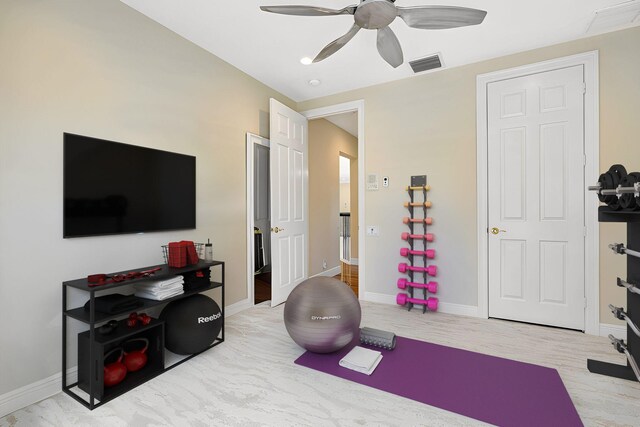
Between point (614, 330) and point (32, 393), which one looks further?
point (614, 330)

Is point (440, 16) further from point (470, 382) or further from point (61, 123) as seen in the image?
point (61, 123)

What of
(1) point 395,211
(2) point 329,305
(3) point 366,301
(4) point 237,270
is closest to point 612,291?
(1) point 395,211

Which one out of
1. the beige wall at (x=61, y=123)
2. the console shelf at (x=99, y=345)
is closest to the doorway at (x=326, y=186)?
the beige wall at (x=61, y=123)

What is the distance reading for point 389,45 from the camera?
223 centimetres

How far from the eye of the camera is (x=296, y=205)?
4133 millimetres

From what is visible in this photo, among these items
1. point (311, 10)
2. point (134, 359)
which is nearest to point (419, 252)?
point (311, 10)

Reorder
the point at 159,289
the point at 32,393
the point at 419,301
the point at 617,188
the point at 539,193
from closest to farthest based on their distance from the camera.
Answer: the point at 617,188
the point at 32,393
the point at 159,289
the point at 539,193
the point at 419,301

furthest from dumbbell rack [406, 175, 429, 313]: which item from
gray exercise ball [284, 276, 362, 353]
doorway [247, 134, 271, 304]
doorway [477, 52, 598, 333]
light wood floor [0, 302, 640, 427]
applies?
doorway [247, 134, 271, 304]

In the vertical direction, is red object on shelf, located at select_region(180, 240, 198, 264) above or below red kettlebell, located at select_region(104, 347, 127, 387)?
above

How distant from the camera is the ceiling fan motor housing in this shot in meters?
1.80

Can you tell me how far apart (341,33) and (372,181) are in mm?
1778

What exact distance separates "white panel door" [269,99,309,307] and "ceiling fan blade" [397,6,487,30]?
2099mm

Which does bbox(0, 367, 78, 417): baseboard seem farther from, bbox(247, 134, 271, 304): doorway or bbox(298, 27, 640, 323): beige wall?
bbox(298, 27, 640, 323): beige wall

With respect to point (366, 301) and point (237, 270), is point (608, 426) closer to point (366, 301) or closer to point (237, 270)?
point (366, 301)
